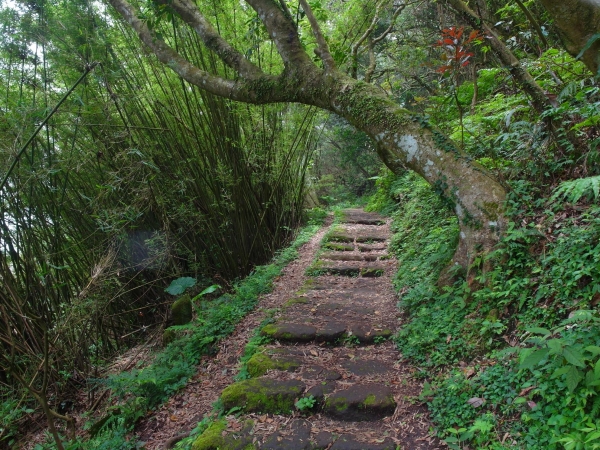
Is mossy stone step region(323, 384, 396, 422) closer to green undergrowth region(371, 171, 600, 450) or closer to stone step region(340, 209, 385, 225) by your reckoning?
green undergrowth region(371, 171, 600, 450)

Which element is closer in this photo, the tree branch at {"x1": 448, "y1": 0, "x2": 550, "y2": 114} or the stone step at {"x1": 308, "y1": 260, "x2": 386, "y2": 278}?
the tree branch at {"x1": 448, "y1": 0, "x2": 550, "y2": 114}

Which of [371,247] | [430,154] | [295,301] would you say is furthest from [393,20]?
[295,301]

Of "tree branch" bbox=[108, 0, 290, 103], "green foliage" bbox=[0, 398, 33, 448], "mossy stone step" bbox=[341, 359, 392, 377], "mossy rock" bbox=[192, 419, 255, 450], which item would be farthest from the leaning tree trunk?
"green foliage" bbox=[0, 398, 33, 448]

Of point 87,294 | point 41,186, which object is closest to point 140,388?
point 87,294

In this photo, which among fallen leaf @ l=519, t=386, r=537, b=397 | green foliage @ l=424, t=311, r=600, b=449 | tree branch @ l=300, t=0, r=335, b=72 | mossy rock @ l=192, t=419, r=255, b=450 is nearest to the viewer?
green foliage @ l=424, t=311, r=600, b=449

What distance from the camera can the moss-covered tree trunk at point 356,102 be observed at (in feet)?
8.16

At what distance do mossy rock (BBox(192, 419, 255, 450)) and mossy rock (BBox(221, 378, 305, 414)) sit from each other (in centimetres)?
14

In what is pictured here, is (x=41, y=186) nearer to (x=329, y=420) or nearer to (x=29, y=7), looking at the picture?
(x=29, y=7)

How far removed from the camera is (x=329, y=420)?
6.73 feet

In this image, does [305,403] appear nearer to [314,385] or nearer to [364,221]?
[314,385]

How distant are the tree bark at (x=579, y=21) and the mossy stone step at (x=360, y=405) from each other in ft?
6.25

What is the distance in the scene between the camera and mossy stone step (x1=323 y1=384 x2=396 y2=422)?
6.74 ft

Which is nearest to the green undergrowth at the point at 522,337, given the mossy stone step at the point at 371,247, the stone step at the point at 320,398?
the stone step at the point at 320,398

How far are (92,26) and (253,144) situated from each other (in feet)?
6.98
